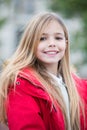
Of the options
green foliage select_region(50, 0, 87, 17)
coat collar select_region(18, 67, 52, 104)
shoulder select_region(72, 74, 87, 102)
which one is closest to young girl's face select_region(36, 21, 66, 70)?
coat collar select_region(18, 67, 52, 104)

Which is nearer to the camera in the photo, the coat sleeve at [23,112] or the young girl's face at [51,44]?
the coat sleeve at [23,112]

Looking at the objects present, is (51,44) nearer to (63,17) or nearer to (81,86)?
(81,86)

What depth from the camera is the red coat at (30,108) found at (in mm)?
3814

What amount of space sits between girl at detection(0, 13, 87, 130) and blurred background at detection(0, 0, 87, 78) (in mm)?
8812

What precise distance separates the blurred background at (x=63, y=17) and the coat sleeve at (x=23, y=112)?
9.21m

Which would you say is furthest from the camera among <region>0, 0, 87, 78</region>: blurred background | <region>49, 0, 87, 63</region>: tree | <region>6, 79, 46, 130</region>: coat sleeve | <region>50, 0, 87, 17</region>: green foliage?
<region>50, 0, 87, 17</region>: green foliage

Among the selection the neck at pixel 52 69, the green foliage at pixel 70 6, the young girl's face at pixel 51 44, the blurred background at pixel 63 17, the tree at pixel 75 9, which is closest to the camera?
the young girl's face at pixel 51 44

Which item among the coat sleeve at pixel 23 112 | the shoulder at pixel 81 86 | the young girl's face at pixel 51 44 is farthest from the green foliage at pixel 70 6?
the coat sleeve at pixel 23 112

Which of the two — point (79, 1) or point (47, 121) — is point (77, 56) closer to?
point (79, 1)

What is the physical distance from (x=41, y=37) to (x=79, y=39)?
12.7 metres

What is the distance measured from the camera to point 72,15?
1888 cm

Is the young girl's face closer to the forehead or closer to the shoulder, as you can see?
the forehead

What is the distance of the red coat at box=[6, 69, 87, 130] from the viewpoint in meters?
3.81

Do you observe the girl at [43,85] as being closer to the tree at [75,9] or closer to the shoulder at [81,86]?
the shoulder at [81,86]
